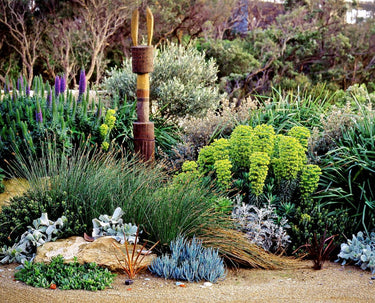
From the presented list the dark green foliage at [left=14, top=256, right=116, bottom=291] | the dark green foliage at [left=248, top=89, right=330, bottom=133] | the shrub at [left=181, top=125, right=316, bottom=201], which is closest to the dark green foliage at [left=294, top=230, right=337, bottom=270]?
the shrub at [left=181, top=125, right=316, bottom=201]

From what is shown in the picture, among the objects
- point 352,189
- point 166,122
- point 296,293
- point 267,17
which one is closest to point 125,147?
point 166,122

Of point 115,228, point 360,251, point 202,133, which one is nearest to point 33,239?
point 115,228

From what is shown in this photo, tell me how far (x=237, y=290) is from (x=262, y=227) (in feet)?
3.88

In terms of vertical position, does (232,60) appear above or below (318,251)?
above

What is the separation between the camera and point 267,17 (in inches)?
1009

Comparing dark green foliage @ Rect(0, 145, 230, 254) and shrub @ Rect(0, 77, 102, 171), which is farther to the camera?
shrub @ Rect(0, 77, 102, 171)

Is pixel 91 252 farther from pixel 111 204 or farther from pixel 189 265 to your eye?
pixel 189 265

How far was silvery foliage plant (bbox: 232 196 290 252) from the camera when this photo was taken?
14.4 feet

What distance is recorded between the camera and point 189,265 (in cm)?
368

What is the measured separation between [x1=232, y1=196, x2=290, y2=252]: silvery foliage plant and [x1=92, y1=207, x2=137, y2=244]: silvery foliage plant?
3.23ft

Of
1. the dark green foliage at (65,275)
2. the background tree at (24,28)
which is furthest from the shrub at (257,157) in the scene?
the background tree at (24,28)

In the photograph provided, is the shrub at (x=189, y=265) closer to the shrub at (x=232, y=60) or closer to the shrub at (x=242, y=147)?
the shrub at (x=242, y=147)

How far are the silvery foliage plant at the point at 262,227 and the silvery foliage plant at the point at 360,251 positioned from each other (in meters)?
0.51

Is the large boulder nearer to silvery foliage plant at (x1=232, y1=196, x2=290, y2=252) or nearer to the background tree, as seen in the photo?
silvery foliage plant at (x1=232, y1=196, x2=290, y2=252)
